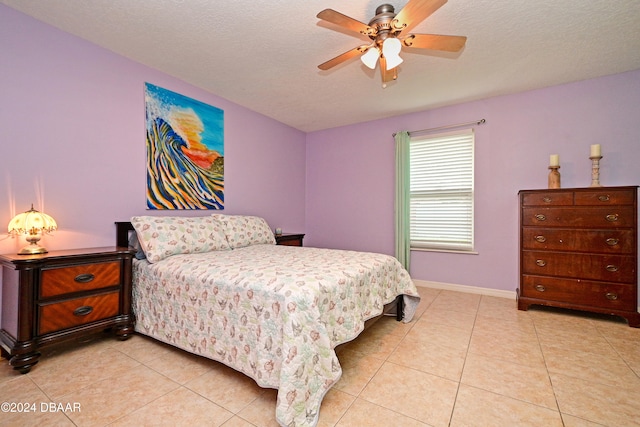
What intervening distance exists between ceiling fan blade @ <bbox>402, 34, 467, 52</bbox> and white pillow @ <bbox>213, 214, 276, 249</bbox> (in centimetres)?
235

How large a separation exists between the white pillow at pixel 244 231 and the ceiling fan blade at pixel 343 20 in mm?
2153

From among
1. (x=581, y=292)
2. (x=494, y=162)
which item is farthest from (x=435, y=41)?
(x=581, y=292)

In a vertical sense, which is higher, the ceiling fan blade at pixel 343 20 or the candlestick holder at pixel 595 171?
the ceiling fan blade at pixel 343 20

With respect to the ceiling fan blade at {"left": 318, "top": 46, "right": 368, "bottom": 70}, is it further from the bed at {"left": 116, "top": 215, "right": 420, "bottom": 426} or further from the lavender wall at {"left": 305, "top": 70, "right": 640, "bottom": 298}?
→ the lavender wall at {"left": 305, "top": 70, "right": 640, "bottom": 298}

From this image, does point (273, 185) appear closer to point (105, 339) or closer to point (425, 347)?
point (105, 339)

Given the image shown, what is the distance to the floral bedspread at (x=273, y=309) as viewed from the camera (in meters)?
1.36

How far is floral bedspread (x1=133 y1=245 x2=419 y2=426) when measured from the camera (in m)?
1.36

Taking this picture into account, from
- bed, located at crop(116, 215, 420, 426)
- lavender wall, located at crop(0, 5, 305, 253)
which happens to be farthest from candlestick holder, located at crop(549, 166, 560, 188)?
lavender wall, located at crop(0, 5, 305, 253)

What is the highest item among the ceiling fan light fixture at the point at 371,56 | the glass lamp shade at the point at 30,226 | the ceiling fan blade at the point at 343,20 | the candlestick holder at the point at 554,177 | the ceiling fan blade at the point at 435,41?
the ceiling fan blade at the point at 343,20

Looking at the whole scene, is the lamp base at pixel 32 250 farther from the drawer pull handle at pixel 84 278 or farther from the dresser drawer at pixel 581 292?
the dresser drawer at pixel 581 292

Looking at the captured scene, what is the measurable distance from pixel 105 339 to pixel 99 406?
968mm

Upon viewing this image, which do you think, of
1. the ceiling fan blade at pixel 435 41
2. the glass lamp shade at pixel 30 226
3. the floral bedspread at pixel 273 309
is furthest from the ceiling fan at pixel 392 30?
the glass lamp shade at pixel 30 226

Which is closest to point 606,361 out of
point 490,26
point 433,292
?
point 433,292

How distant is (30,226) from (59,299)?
0.53 m
